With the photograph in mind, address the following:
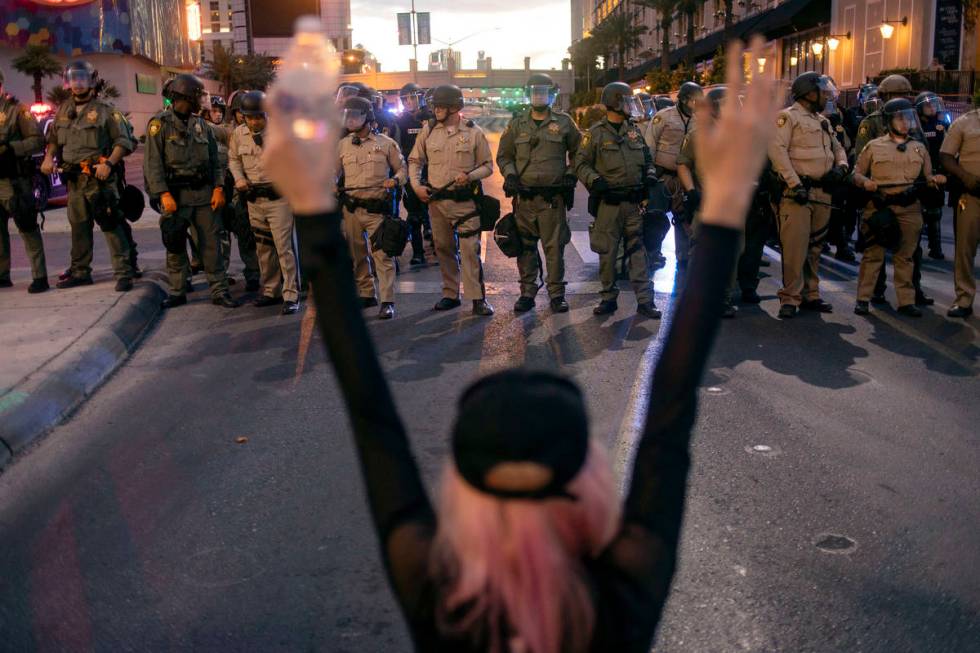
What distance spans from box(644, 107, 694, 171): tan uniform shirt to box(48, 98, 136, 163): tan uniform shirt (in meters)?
5.70

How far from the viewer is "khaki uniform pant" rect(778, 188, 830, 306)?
894 cm

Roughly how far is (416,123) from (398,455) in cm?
1244

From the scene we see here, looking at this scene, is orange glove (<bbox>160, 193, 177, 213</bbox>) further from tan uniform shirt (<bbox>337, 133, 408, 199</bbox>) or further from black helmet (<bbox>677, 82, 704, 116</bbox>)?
black helmet (<bbox>677, 82, 704, 116</bbox>)

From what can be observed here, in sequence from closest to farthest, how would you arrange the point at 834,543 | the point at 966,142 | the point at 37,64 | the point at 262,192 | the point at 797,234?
1. the point at 834,543
2. the point at 966,142
3. the point at 797,234
4. the point at 262,192
5. the point at 37,64

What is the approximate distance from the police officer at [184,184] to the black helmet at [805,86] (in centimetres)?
547

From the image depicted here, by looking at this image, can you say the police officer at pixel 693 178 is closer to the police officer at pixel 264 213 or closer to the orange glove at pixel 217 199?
the police officer at pixel 264 213

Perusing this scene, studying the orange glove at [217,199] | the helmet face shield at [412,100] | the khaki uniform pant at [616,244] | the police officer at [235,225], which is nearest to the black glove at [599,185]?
the khaki uniform pant at [616,244]

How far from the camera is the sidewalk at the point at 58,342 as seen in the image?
243 inches

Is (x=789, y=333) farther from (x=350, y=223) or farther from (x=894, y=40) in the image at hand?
(x=894, y=40)

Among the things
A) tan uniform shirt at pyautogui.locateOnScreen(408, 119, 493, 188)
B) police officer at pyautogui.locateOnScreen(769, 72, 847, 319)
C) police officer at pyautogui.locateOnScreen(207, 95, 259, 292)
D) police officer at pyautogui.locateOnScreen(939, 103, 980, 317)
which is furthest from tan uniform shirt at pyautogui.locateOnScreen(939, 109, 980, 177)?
police officer at pyautogui.locateOnScreen(207, 95, 259, 292)

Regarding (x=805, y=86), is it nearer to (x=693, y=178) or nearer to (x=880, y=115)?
(x=693, y=178)

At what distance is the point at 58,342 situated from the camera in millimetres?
7602

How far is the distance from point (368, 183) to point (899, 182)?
477cm

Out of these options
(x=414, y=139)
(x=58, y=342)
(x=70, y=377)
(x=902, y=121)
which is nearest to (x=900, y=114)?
(x=902, y=121)
